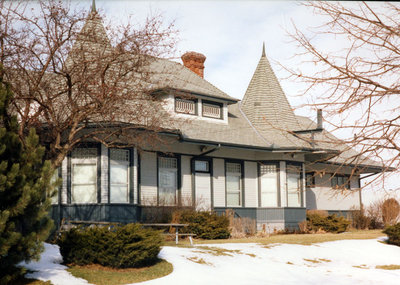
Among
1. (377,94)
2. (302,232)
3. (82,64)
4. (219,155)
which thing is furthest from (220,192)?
(377,94)

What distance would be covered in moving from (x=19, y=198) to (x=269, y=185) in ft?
55.4

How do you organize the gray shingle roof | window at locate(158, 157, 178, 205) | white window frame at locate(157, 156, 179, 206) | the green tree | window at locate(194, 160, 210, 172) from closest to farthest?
the gray shingle roof
the green tree
white window frame at locate(157, 156, 179, 206)
window at locate(158, 157, 178, 205)
window at locate(194, 160, 210, 172)

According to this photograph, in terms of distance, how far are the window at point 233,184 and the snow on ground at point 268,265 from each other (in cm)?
676

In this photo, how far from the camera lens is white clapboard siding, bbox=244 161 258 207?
25.8 meters

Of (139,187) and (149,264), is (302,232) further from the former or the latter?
(149,264)

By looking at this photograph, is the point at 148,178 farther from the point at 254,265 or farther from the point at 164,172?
the point at 254,265

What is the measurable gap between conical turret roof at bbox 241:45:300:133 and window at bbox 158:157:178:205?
5312mm

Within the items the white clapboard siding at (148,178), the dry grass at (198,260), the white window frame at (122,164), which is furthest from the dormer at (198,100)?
the dry grass at (198,260)

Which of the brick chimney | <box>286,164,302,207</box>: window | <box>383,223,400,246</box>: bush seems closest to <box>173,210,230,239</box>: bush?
<box>286,164,302,207</box>: window

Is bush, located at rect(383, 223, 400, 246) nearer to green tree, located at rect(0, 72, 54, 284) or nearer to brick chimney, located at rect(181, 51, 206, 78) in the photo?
brick chimney, located at rect(181, 51, 206, 78)

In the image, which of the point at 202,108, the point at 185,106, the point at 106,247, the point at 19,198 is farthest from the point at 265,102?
the point at 19,198

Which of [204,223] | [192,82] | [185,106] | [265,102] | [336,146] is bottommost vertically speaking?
[204,223]

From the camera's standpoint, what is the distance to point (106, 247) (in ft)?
43.2

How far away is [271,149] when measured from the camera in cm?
2516
